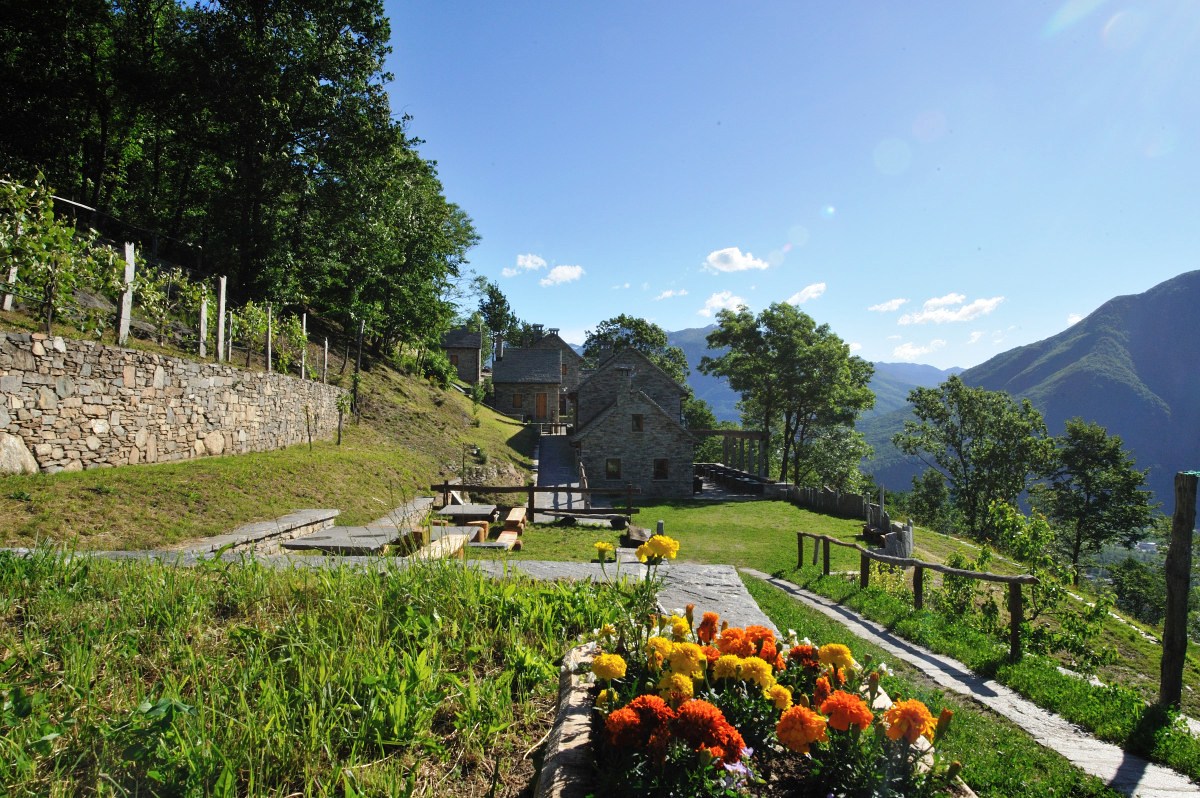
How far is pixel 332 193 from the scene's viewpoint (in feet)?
61.2

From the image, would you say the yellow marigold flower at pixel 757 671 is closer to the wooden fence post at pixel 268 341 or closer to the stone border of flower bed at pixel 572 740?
the stone border of flower bed at pixel 572 740

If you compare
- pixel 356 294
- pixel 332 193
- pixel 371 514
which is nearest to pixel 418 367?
pixel 356 294

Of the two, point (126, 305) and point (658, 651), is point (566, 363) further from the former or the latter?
point (658, 651)

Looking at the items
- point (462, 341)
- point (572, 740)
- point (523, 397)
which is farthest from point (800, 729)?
point (462, 341)

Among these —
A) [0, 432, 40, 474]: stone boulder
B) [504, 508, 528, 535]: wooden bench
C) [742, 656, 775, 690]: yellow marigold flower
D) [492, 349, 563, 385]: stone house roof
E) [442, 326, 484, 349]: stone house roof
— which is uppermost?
[442, 326, 484, 349]: stone house roof

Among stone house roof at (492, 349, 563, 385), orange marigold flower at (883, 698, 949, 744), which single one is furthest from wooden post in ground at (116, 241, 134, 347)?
stone house roof at (492, 349, 563, 385)

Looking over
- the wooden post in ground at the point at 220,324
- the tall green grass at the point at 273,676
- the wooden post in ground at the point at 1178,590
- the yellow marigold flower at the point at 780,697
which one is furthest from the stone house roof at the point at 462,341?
the yellow marigold flower at the point at 780,697

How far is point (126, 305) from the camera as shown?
9039 millimetres

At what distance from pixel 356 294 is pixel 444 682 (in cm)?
2271

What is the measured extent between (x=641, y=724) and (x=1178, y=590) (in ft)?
22.2

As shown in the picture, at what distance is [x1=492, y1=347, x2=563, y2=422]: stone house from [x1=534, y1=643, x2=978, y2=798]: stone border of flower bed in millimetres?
46659

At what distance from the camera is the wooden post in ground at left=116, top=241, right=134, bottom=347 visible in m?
8.94

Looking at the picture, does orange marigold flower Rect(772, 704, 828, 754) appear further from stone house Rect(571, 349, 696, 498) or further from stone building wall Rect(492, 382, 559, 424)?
stone building wall Rect(492, 382, 559, 424)

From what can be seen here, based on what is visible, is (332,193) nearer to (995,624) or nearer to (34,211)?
(34,211)
